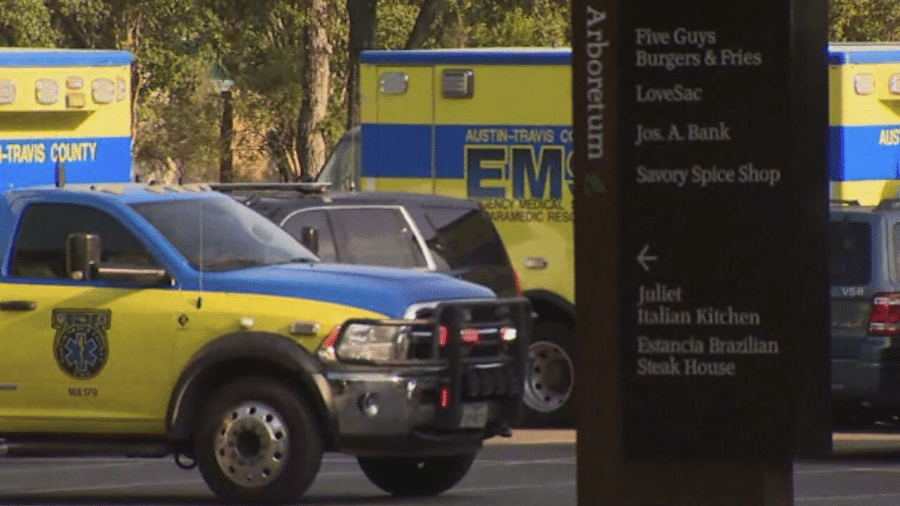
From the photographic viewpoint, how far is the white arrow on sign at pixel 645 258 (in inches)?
204

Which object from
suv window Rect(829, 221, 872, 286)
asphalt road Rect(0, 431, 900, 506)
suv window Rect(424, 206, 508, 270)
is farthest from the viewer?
suv window Rect(424, 206, 508, 270)

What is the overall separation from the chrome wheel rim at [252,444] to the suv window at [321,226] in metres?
3.71

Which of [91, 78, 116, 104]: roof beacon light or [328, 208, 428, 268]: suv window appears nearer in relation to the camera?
[328, 208, 428, 268]: suv window

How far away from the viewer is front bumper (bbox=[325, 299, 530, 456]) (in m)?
11.4

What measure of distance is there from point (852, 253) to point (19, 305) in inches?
249

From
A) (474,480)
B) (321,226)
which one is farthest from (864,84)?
(474,480)

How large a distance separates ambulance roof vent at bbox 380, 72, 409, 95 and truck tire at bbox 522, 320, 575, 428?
2.34 metres

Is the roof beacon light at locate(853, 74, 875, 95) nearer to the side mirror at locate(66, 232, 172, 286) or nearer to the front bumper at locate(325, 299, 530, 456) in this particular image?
the front bumper at locate(325, 299, 530, 456)

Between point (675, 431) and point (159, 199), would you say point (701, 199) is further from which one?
point (159, 199)

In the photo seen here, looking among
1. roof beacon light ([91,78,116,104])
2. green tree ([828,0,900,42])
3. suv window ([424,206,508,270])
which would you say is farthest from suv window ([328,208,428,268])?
green tree ([828,0,900,42])

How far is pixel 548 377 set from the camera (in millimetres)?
17766

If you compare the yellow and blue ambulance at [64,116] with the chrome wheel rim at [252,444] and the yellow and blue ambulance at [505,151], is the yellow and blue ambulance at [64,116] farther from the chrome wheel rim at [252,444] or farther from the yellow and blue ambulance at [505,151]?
the chrome wheel rim at [252,444]

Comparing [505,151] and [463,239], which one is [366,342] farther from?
[505,151]

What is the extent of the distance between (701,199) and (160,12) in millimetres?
41563
